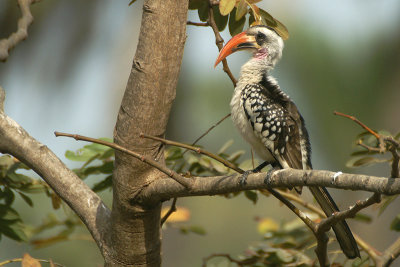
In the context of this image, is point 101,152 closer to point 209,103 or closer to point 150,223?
point 150,223

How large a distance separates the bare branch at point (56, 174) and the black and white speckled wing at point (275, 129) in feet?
2.97

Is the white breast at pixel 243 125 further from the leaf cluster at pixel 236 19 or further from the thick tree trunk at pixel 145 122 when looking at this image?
the thick tree trunk at pixel 145 122

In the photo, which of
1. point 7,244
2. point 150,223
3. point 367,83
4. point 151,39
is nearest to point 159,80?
point 151,39

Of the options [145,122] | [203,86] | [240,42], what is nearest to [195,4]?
[240,42]

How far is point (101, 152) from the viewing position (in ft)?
8.55

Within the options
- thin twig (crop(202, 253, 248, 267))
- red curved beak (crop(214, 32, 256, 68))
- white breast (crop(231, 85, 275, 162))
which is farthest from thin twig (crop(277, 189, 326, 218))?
red curved beak (crop(214, 32, 256, 68))

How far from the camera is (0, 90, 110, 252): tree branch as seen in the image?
6.90 feet

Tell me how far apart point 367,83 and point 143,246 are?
11.2m

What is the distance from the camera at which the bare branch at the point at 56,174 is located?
2.10 metres

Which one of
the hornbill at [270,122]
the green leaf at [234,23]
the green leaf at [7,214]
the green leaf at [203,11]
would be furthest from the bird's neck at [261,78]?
the green leaf at [7,214]

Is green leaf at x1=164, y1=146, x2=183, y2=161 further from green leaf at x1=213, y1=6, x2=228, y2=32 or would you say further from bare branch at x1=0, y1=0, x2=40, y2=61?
bare branch at x1=0, y1=0, x2=40, y2=61

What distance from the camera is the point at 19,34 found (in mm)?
2752

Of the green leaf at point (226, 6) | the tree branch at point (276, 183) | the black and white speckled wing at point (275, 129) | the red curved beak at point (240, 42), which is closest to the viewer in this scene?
the tree branch at point (276, 183)

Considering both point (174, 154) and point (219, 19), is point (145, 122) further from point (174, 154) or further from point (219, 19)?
point (219, 19)
